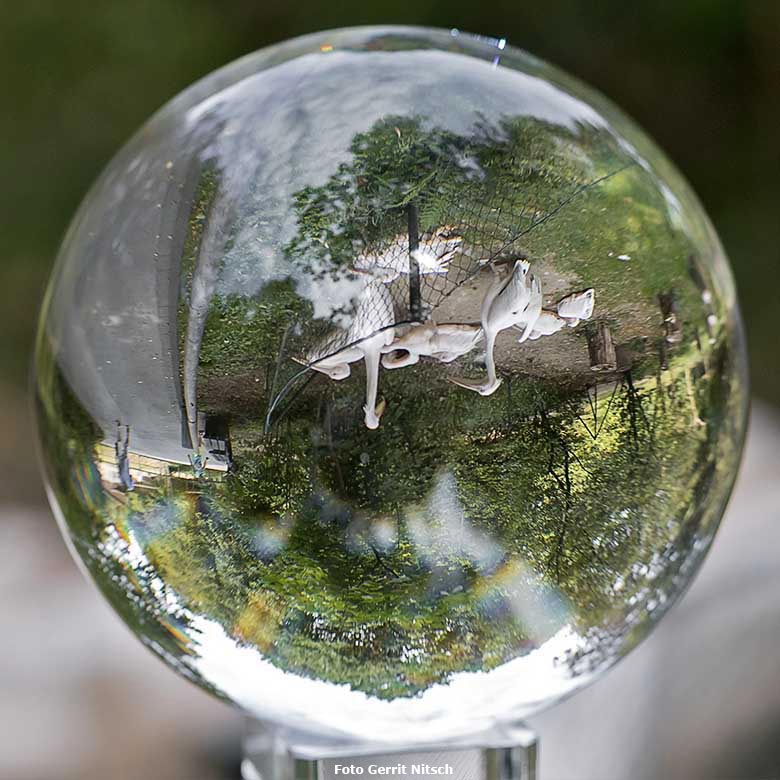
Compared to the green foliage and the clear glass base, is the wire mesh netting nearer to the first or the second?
the green foliage

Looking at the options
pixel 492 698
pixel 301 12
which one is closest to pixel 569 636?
pixel 492 698

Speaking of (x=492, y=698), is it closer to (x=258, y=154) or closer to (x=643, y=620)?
(x=643, y=620)

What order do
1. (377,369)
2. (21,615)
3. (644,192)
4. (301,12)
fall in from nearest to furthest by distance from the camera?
(377,369), (644,192), (21,615), (301,12)

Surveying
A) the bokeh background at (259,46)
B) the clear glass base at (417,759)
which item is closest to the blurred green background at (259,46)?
the bokeh background at (259,46)

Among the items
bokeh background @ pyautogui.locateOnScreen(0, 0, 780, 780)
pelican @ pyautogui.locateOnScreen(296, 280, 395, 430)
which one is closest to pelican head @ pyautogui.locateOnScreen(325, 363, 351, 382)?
pelican @ pyautogui.locateOnScreen(296, 280, 395, 430)

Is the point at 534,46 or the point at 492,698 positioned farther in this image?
the point at 534,46

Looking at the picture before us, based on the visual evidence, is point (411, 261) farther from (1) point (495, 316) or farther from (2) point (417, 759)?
(2) point (417, 759)

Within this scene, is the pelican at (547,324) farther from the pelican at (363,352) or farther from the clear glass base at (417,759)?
the clear glass base at (417,759)

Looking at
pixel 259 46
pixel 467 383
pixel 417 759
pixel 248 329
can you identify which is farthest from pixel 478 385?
pixel 259 46
